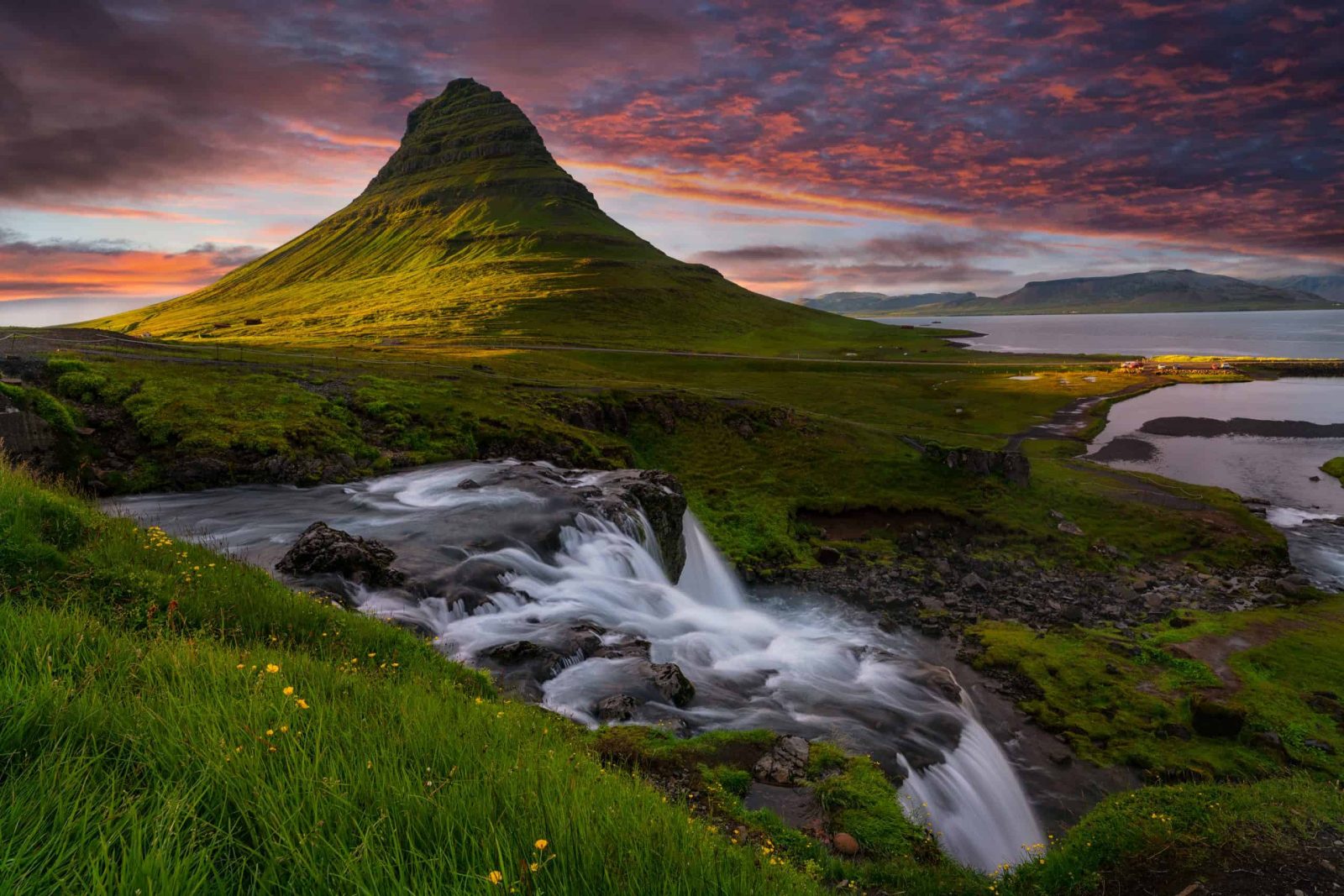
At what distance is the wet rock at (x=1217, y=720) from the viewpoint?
66.5 ft

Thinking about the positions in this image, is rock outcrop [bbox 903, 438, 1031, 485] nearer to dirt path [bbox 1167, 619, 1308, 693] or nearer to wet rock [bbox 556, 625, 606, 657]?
dirt path [bbox 1167, 619, 1308, 693]

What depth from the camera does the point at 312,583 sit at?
1636 centimetres

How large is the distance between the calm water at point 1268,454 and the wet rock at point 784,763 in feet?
129

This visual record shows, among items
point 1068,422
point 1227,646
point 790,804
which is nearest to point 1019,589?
point 1227,646

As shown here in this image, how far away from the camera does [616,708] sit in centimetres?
1396

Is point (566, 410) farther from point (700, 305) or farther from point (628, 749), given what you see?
point (700, 305)

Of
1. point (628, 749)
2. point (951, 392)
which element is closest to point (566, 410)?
point (628, 749)

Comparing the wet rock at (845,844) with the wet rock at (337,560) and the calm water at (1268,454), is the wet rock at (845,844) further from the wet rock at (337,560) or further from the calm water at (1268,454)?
the calm water at (1268,454)

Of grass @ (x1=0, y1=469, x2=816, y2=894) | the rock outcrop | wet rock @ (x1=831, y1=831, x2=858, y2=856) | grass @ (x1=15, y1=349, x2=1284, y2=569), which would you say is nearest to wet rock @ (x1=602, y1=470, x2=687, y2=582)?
grass @ (x1=15, y1=349, x2=1284, y2=569)

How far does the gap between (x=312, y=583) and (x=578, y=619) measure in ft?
23.6

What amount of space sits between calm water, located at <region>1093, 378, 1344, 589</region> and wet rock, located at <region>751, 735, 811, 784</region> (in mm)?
39394

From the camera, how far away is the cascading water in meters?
15.5

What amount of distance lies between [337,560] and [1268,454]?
9053 centimetres

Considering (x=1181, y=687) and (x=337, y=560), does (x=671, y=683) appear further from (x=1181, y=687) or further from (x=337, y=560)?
(x=1181, y=687)
